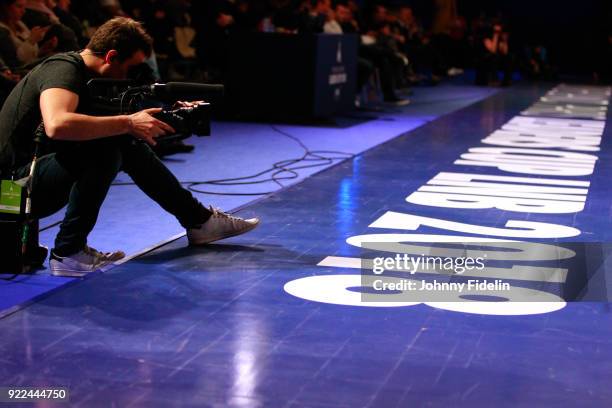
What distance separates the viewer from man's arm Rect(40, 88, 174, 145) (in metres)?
3.39

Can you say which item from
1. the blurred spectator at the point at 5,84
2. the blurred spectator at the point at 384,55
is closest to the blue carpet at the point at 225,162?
the blurred spectator at the point at 384,55

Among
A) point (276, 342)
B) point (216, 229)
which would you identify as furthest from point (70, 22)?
point (276, 342)

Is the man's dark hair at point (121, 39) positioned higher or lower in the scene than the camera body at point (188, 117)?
higher

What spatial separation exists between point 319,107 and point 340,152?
1.92 m

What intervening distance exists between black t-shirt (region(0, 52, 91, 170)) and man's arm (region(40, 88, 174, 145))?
6 centimetres

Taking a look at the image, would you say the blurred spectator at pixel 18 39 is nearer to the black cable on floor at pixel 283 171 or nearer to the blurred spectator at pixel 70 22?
the blurred spectator at pixel 70 22

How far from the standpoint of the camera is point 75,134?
341 centimetres

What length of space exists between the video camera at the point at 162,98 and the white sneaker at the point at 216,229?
47 cm

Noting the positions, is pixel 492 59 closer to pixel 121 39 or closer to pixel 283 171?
pixel 283 171

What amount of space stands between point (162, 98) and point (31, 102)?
490 millimetres

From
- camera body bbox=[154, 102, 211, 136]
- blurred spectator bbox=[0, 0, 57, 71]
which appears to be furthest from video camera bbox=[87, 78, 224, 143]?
blurred spectator bbox=[0, 0, 57, 71]

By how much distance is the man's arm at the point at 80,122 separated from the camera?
11.1ft

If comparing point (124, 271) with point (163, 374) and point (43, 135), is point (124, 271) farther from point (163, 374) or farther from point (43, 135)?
point (163, 374)

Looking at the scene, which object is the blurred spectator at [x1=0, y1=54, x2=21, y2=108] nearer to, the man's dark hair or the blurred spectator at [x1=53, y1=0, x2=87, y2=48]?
the blurred spectator at [x1=53, y1=0, x2=87, y2=48]
